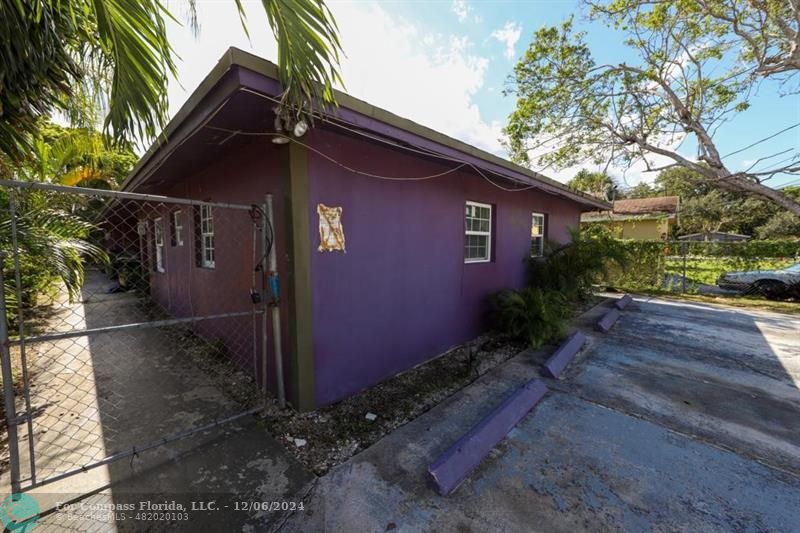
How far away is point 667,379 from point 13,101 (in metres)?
6.64

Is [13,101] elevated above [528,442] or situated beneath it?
elevated above

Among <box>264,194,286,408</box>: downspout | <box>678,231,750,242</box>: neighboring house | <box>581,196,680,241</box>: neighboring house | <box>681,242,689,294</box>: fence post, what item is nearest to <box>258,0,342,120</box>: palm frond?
<box>264,194,286,408</box>: downspout

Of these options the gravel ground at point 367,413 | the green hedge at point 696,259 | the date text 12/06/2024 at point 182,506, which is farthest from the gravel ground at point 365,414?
the green hedge at point 696,259

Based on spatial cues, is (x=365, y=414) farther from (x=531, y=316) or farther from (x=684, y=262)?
(x=684, y=262)

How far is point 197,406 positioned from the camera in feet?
10.2

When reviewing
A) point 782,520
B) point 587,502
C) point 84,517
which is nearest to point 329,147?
point 84,517

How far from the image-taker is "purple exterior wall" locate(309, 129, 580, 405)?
3.05 meters

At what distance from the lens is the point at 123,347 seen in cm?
471

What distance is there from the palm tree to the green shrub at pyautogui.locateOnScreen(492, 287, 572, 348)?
410 cm

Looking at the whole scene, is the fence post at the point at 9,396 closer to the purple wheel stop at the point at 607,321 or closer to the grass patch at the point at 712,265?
the purple wheel stop at the point at 607,321

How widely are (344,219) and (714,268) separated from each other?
42.6 ft

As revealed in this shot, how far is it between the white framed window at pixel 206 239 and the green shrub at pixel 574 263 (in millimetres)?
6207

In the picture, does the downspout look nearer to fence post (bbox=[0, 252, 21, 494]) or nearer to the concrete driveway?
the concrete driveway

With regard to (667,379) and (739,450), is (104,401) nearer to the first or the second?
(739,450)
